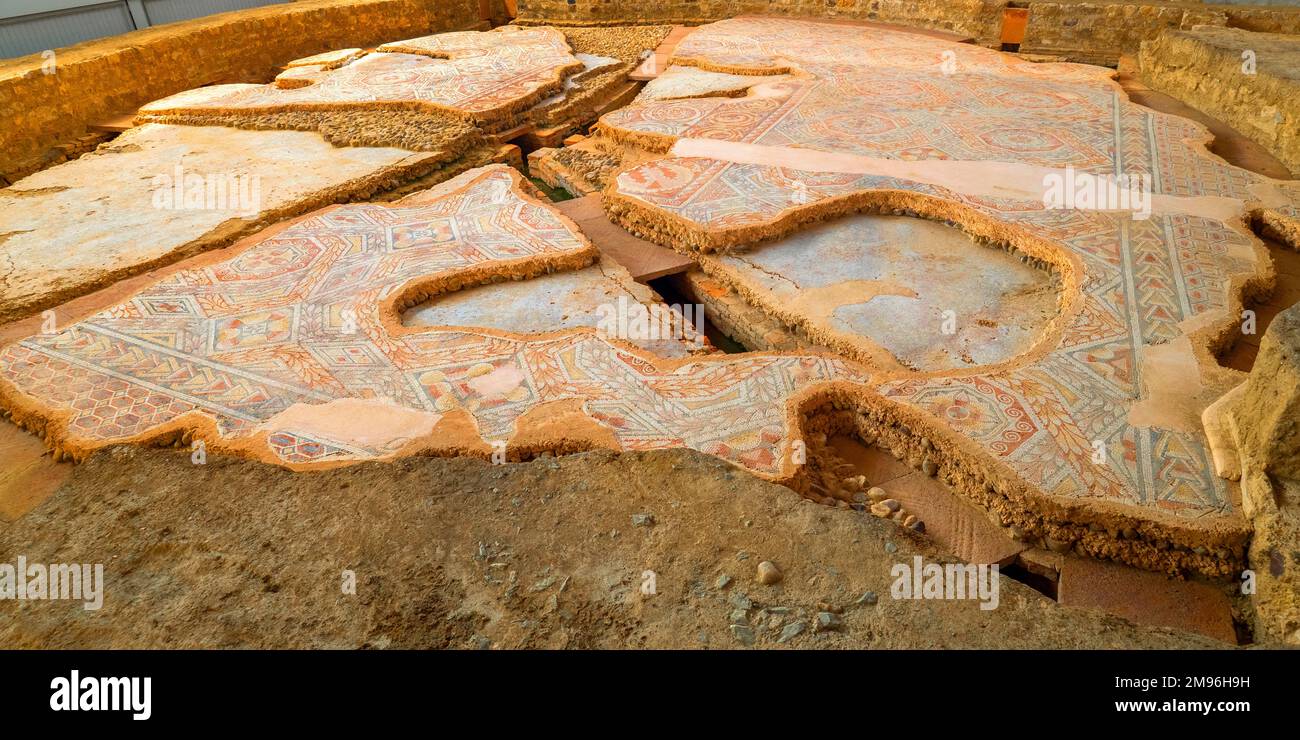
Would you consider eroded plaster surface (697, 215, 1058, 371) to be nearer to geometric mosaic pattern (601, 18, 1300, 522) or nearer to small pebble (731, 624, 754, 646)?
geometric mosaic pattern (601, 18, 1300, 522)

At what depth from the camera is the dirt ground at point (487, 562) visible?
194 cm

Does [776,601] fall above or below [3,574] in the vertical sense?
above

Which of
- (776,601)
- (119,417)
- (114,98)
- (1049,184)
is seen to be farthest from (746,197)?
(114,98)

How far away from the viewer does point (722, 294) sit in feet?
12.8

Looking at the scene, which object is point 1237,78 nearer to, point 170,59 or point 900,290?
point 900,290

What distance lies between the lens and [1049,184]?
171 inches

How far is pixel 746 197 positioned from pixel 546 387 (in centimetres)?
205

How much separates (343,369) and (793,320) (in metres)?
1.96

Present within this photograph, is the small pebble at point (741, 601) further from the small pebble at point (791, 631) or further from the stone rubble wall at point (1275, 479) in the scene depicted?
the stone rubble wall at point (1275, 479)

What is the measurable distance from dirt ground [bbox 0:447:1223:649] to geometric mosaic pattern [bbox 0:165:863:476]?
180 millimetres

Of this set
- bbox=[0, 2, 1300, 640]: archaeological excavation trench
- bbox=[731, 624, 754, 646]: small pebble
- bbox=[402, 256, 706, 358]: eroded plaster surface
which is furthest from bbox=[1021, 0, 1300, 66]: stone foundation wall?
bbox=[731, 624, 754, 646]: small pebble

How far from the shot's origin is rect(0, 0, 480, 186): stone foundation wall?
588 centimetres

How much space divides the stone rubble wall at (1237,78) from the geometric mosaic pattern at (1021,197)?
1.48ft

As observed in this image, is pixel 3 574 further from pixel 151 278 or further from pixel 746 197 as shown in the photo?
pixel 746 197
